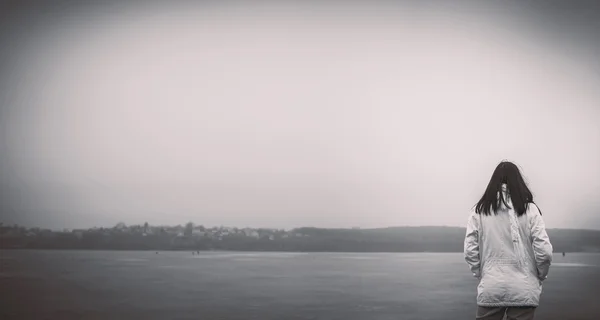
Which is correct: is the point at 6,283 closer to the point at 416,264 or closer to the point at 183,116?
the point at 183,116

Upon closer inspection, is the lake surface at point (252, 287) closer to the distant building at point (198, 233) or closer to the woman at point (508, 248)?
the distant building at point (198, 233)

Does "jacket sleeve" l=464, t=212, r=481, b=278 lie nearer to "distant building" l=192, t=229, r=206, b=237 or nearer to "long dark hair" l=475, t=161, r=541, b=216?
"long dark hair" l=475, t=161, r=541, b=216

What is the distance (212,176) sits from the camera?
7.73m

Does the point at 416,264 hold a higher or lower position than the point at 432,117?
lower

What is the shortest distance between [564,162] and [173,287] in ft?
14.7

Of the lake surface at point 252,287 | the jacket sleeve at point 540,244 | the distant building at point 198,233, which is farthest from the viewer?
the distant building at point 198,233

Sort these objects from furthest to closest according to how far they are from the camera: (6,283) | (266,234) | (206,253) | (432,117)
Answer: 1. (266,234)
2. (206,253)
3. (432,117)
4. (6,283)

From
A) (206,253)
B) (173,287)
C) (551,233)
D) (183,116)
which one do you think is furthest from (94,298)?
(551,233)

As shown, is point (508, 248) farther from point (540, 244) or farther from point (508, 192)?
point (508, 192)

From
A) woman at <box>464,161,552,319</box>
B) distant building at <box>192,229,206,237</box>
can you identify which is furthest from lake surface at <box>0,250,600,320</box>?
woman at <box>464,161,552,319</box>

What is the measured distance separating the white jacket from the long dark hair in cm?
2

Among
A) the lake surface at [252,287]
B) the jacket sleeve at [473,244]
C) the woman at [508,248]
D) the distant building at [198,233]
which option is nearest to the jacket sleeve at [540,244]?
the woman at [508,248]

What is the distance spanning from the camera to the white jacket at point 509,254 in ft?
8.90

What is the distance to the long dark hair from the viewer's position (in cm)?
276
